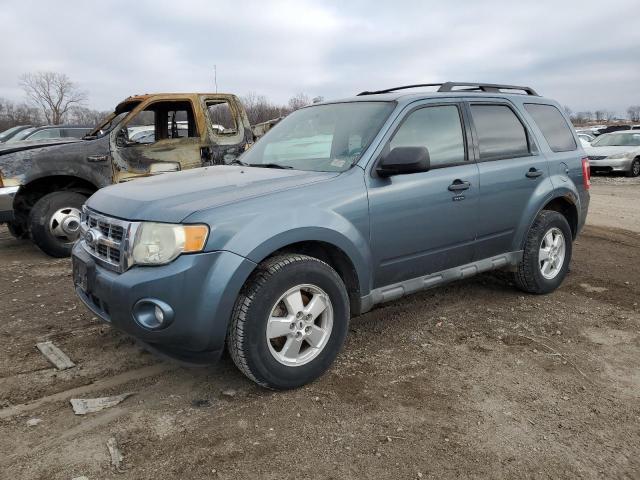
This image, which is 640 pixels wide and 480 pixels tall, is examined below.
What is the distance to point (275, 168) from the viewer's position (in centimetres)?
374

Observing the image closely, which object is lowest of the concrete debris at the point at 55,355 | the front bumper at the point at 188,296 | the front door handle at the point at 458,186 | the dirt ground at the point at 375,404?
the dirt ground at the point at 375,404

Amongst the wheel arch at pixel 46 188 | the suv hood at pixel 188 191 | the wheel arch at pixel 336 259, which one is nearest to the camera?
the suv hood at pixel 188 191

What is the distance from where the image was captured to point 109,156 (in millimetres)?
6676

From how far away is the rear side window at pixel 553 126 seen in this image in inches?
185

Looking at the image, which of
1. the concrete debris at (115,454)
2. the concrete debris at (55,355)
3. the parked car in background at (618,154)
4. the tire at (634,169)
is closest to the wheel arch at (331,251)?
the concrete debris at (115,454)

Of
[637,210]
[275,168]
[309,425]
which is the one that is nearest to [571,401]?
[309,425]

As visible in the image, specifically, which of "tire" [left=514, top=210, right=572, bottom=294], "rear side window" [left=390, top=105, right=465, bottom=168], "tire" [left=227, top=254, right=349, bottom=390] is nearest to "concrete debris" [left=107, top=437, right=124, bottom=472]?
"tire" [left=227, top=254, right=349, bottom=390]

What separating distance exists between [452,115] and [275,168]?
4.72 ft

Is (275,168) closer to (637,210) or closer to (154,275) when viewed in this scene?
(154,275)

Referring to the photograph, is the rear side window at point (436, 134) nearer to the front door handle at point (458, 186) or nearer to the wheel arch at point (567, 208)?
the front door handle at point (458, 186)

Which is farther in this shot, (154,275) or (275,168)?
(275,168)

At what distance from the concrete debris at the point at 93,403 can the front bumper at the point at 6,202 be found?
417 cm

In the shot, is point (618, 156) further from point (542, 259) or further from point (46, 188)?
point (46, 188)

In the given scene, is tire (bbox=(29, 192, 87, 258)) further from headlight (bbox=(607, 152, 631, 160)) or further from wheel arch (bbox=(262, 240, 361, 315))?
headlight (bbox=(607, 152, 631, 160))
